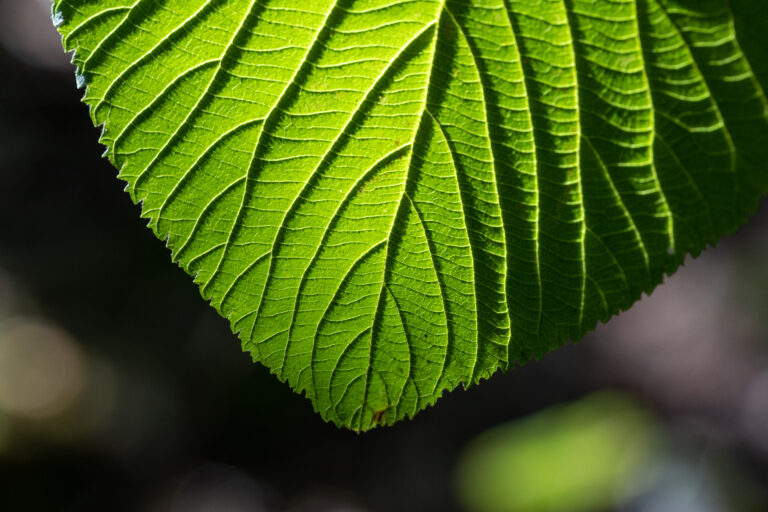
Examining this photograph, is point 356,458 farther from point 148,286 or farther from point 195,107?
point 195,107

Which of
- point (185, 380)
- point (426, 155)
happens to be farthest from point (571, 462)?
point (426, 155)

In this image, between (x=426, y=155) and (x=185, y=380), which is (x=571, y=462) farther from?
(x=426, y=155)

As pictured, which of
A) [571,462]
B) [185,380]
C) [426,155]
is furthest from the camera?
[185,380]

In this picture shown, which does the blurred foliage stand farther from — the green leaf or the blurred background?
the green leaf

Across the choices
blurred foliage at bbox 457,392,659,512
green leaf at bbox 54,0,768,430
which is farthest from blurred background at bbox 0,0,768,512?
green leaf at bbox 54,0,768,430

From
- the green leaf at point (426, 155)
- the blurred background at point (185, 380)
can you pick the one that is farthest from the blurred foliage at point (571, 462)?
the green leaf at point (426, 155)

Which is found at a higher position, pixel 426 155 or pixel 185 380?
pixel 426 155
